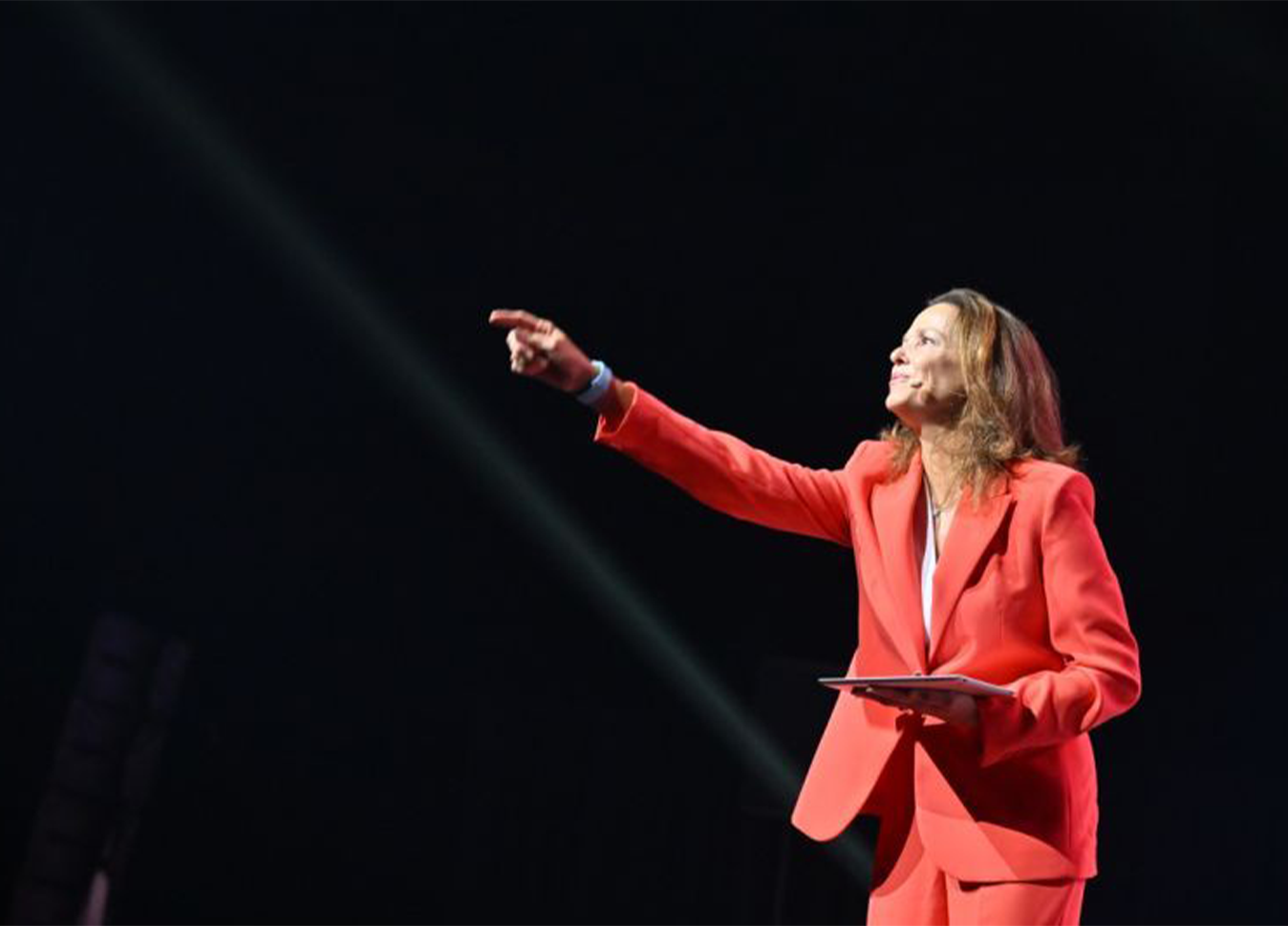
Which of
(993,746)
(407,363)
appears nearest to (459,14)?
(407,363)

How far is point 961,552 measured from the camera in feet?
6.20

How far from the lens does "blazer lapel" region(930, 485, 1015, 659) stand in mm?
1875

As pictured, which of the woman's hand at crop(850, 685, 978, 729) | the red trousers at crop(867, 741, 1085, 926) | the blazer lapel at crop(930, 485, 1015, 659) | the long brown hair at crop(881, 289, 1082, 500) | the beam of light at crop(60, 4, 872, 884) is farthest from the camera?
the beam of light at crop(60, 4, 872, 884)

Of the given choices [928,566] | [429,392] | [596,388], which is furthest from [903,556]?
[429,392]

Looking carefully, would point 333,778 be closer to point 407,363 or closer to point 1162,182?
point 407,363

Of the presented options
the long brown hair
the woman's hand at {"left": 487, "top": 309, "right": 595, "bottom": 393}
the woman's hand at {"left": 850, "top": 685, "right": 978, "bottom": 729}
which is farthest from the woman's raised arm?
the woman's hand at {"left": 850, "top": 685, "right": 978, "bottom": 729}

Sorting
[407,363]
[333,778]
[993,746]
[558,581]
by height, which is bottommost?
[333,778]

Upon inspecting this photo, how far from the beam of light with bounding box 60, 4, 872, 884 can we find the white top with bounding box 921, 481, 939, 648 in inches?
84.2

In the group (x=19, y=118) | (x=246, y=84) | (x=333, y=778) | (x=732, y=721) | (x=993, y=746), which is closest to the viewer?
(x=993, y=746)

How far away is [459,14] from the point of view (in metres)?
3.96

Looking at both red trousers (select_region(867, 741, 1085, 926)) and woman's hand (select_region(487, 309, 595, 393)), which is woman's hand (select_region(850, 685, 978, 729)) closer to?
red trousers (select_region(867, 741, 1085, 926))

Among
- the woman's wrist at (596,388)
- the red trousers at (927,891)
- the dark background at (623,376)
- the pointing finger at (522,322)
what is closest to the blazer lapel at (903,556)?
the red trousers at (927,891)

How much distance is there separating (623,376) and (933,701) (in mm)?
2759

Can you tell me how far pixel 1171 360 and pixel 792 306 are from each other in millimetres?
1024
